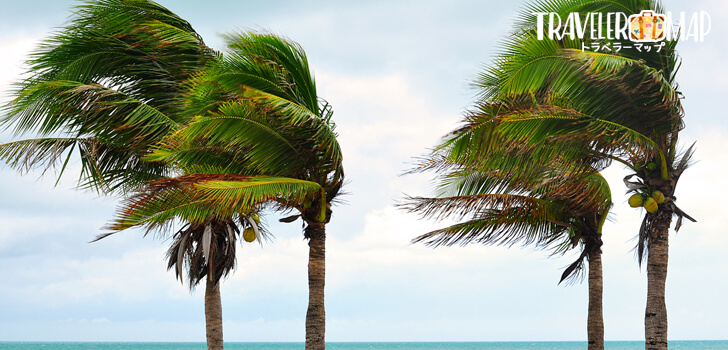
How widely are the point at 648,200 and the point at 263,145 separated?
6562mm

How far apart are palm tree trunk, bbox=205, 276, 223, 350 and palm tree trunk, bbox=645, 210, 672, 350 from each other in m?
8.91

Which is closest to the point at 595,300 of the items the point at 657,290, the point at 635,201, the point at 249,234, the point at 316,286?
the point at 657,290

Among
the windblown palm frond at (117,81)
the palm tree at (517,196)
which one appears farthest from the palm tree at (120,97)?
the palm tree at (517,196)

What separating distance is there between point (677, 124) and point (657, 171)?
1095mm

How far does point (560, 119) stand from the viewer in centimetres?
1112

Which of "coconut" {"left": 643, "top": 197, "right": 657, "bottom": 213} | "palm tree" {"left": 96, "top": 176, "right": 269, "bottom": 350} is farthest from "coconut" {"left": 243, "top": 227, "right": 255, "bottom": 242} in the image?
"coconut" {"left": 643, "top": 197, "right": 657, "bottom": 213}

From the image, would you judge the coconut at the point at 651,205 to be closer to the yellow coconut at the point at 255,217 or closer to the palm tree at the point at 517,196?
the palm tree at the point at 517,196

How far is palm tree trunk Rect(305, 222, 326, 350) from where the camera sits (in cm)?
1296

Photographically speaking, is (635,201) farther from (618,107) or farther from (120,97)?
(120,97)

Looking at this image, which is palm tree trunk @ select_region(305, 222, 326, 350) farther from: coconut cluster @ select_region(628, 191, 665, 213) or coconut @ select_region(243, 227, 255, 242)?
coconut cluster @ select_region(628, 191, 665, 213)

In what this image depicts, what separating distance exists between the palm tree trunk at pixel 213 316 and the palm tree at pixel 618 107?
8.02 metres

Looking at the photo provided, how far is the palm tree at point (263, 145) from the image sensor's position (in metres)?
11.6

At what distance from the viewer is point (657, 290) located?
39.9 ft

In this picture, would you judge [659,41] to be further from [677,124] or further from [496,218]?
[496,218]
